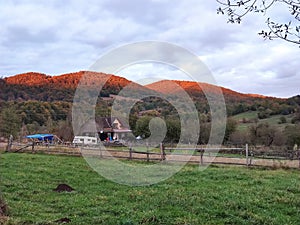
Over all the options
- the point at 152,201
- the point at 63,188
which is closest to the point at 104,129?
the point at 63,188

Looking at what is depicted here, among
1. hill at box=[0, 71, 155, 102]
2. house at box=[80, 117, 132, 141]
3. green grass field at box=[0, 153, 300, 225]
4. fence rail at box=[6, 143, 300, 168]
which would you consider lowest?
green grass field at box=[0, 153, 300, 225]

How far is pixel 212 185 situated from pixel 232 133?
132 feet

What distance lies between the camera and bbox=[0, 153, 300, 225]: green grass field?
7.89 meters

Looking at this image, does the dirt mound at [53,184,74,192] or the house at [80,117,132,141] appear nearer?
the dirt mound at [53,184,74,192]

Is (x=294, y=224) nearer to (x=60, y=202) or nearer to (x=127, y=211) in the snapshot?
(x=127, y=211)

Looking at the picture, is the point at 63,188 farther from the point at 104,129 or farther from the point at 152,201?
the point at 104,129

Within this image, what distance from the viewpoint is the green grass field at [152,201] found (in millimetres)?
7891

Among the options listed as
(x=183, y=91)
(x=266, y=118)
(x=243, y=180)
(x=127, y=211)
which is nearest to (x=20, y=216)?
(x=127, y=211)

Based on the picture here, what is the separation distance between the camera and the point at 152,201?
31.9 feet

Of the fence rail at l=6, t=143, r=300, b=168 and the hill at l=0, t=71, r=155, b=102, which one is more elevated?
the hill at l=0, t=71, r=155, b=102

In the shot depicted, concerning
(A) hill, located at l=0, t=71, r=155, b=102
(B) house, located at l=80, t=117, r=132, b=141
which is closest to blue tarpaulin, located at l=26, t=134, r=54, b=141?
(B) house, located at l=80, t=117, r=132, b=141

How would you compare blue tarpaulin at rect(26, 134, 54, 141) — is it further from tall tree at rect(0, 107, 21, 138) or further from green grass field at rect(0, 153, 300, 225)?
green grass field at rect(0, 153, 300, 225)

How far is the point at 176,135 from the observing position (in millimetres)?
48438

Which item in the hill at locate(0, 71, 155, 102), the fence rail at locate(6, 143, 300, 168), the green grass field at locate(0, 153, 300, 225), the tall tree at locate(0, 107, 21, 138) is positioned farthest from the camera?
the tall tree at locate(0, 107, 21, 138)
